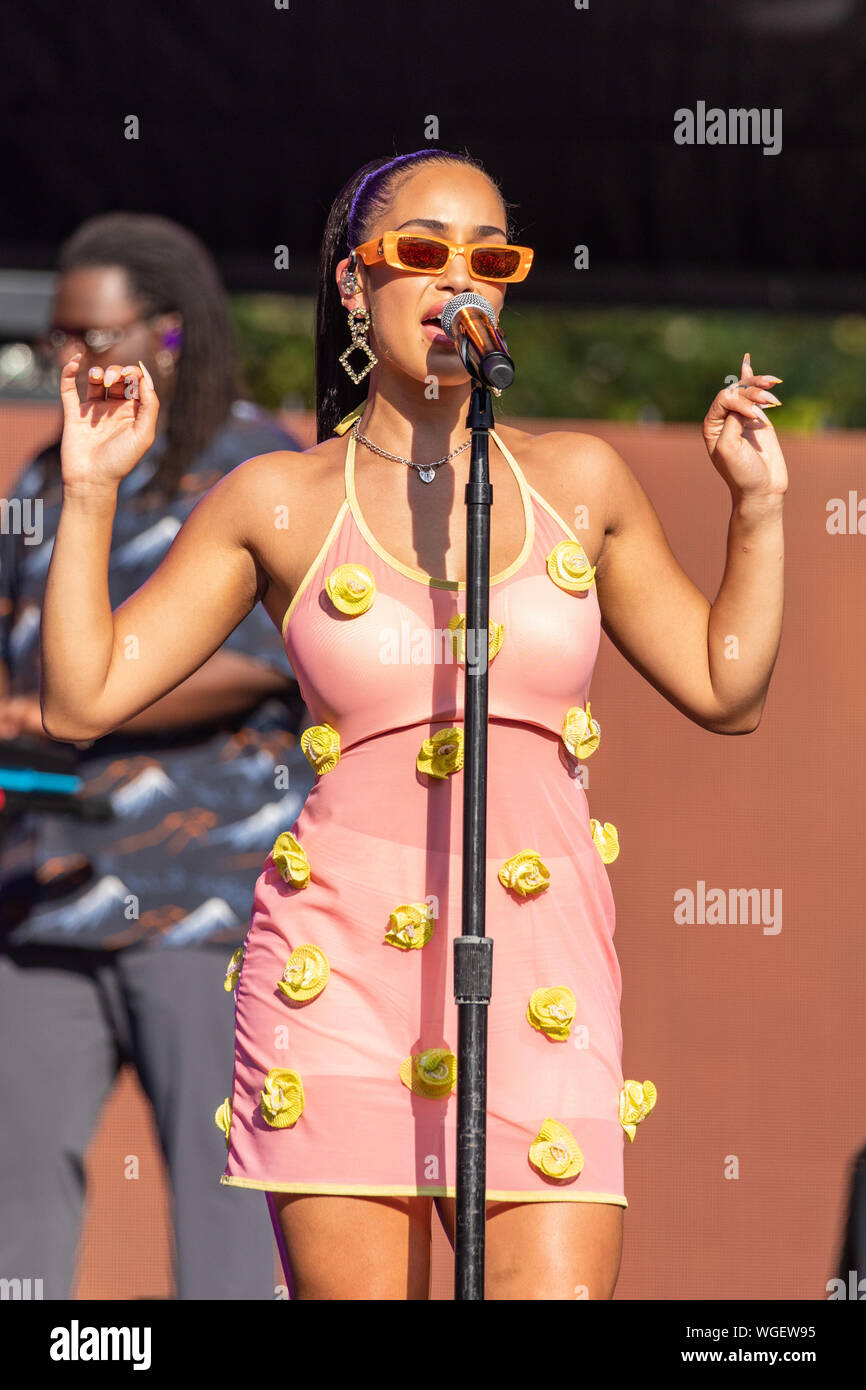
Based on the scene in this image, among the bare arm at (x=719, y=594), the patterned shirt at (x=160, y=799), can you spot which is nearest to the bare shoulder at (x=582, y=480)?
the bare arm at (x=719, y=594)

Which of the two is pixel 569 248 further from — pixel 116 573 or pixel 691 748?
pixel 116 573

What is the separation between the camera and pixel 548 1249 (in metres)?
2.34

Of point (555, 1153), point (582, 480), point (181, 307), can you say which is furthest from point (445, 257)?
point (181, 307)

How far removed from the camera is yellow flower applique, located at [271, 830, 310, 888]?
2.46 m

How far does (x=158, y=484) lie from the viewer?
3.88 meters

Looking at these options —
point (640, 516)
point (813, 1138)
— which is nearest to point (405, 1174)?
point (640, 516)

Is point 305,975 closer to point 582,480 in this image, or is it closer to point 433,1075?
point 433,1075

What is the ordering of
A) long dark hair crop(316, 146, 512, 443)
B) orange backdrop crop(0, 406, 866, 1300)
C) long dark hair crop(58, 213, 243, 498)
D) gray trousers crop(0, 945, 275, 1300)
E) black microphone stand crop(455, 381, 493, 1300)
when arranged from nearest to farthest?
1. black microphone stand crop(455, 381, 493, 1300)
2. long dark hair crop(316, 146, 512, 443)
3. gray trousers crop(0, 945, 275, 1300)
4. long dark hair crop(58, 213, 243, 498)
5. orange backdrop crop(0, 406, 866, 1300)

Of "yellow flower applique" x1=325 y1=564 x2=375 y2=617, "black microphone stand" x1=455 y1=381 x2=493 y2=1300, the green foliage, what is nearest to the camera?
"black microphone stand" x1=455 y1=381 x2=493 y2=1300

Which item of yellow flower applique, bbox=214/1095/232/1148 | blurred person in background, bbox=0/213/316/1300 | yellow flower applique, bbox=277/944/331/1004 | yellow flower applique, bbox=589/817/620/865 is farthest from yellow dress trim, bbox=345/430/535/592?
blurred person in background, bbox=0/213/316/1300

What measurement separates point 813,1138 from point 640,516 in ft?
8.65

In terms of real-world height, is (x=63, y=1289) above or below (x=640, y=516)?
below

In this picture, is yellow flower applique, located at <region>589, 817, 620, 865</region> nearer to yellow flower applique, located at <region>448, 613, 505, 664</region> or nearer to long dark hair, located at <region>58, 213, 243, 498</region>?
yellow flower applique, located at <region>448, 613, 505, 664</region>
